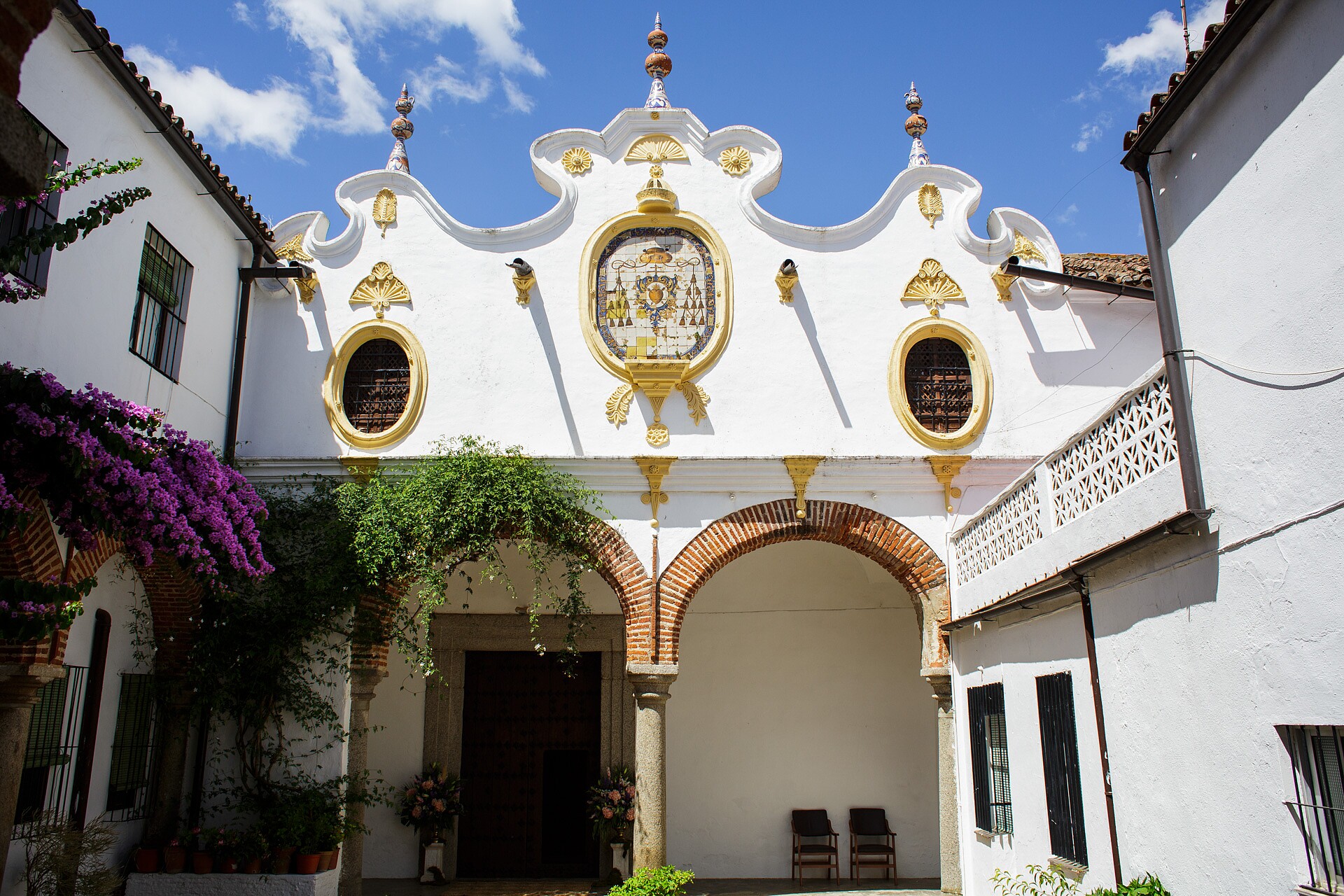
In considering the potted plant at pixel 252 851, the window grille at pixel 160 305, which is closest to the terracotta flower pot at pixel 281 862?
the potted plant at pixel 252 851

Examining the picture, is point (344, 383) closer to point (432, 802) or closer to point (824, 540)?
point (432, 802)

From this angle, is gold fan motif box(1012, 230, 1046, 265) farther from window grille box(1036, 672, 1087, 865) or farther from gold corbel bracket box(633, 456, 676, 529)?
window grille box(1036, 672, 1087, 865)

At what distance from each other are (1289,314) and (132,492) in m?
6.20

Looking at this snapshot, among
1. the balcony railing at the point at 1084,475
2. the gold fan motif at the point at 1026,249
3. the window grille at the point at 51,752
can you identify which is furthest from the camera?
the gold fan motif at the point at 1026,249

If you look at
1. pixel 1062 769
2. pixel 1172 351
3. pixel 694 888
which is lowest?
pixel 694 888

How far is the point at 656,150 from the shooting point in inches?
395

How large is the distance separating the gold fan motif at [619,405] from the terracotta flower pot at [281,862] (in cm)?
456

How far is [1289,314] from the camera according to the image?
4328 mm

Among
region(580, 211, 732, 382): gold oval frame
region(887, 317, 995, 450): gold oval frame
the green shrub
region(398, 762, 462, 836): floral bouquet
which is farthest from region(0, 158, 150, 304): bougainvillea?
region(398, 762, 462, 836): floral bouquet

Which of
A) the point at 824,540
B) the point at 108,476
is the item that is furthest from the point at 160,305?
the point at 824,540

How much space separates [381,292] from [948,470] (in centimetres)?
568

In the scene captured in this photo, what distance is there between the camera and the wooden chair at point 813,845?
34.1 feet

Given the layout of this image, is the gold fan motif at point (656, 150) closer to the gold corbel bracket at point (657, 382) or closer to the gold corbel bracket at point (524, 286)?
the gold corbel bracket at point (524, 286)

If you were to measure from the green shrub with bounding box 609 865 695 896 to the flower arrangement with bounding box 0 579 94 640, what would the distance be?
5.20 m
